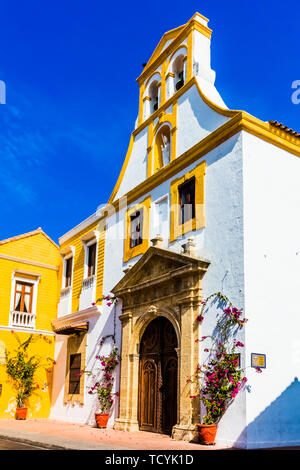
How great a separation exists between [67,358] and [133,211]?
6.28 m

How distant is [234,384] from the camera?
34.8ft

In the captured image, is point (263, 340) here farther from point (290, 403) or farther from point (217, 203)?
point (217, 203)

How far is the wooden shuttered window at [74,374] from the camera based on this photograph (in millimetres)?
18172

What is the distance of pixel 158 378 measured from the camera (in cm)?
1366

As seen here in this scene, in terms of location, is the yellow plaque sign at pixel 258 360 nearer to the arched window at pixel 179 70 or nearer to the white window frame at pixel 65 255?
the arched window at pixel 179 70

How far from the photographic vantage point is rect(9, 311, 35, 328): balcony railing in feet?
64.6

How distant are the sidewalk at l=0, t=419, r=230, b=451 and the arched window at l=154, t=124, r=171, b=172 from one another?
24.8 ft

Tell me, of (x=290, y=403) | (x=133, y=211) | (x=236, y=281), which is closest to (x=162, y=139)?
(x=133, y=211)

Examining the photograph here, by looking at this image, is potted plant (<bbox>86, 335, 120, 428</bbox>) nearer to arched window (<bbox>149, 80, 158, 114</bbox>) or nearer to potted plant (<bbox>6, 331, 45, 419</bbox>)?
potted plant (<bbox>6, 331, 45, 419</bbox>)

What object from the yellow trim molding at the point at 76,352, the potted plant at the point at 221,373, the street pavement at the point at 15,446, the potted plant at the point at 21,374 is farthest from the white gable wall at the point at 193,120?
the potted plant at the point at 21,374

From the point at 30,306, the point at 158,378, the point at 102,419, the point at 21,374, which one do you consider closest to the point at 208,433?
the point at 158,378

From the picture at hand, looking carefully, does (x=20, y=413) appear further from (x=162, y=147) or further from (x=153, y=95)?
(x=153, y=95)

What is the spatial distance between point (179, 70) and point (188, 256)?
683cm

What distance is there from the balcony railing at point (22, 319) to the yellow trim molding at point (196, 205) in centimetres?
840
